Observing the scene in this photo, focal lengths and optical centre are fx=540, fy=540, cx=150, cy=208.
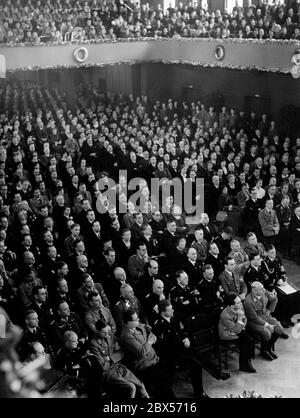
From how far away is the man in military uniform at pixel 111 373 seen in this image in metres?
5.95

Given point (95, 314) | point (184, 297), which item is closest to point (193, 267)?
point (184, 297)

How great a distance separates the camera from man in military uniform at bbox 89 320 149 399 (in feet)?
19.5

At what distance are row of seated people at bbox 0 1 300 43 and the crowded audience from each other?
12.5 ft

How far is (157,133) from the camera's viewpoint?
53.4 ft

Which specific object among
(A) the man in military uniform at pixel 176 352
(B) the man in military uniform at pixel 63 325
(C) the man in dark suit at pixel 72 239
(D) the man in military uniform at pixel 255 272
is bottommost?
(A) the man in military uniform at pixel 176 352

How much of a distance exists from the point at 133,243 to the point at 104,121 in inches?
379

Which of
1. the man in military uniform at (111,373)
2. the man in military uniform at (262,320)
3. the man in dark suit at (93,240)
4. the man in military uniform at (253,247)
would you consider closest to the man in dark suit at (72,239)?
the man in dark suit at (93,240)

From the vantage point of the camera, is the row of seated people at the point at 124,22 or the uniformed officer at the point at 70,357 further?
the row of seated people at the point at 124,22

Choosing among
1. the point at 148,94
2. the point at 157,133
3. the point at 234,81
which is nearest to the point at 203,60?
the point at 234,81

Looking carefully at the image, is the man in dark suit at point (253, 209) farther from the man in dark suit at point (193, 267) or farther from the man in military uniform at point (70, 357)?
the man in military uniform at point (70, 357)

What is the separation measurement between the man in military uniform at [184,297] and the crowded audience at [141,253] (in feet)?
0.06

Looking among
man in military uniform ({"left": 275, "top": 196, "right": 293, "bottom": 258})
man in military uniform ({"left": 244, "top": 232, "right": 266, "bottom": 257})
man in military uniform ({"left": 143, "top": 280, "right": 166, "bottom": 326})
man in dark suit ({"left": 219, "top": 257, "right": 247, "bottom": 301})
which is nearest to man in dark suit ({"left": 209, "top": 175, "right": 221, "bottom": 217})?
man in military uniform ({"left": 275, "top": 196, "right": 293, "bottom": 258})

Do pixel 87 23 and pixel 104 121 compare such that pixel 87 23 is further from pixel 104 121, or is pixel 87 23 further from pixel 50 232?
pixel 50 232

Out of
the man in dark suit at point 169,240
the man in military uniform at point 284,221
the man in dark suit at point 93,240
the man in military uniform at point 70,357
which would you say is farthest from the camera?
the man in military uniform at point 284,221
